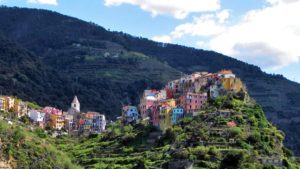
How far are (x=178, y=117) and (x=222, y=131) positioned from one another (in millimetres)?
12880

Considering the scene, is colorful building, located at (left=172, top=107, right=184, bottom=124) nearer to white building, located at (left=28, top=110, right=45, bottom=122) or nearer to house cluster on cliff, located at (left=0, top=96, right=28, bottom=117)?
white building, located at (left=28, top=110, right=45, bottom=122)

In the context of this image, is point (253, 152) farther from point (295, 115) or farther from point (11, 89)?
point (295, 115)

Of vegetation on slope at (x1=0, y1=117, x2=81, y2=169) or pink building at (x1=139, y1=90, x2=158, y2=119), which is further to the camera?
pink building at (x1=139, y1=90, x2=158, y2=119)

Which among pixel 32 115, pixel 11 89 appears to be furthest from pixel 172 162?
pixel 11 89

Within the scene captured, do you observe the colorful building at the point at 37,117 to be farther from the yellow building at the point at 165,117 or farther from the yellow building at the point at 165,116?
the yellow building at the point at 165,117

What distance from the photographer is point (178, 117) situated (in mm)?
81438

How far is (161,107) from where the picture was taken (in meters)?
83.4

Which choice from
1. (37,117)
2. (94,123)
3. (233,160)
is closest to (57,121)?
(37,117)

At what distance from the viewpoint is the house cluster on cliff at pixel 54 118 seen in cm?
10351

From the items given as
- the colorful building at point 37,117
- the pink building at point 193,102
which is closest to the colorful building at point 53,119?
the colorful building at point 37,117

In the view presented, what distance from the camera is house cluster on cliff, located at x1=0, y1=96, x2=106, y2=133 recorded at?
103512 mm

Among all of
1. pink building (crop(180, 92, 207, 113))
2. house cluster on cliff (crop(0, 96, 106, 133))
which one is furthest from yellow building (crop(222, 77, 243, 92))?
house cluster on cliff (crop(0, 96, 106, 133))

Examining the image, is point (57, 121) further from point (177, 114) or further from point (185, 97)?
point (177, 114)

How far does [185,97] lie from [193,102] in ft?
7.68
